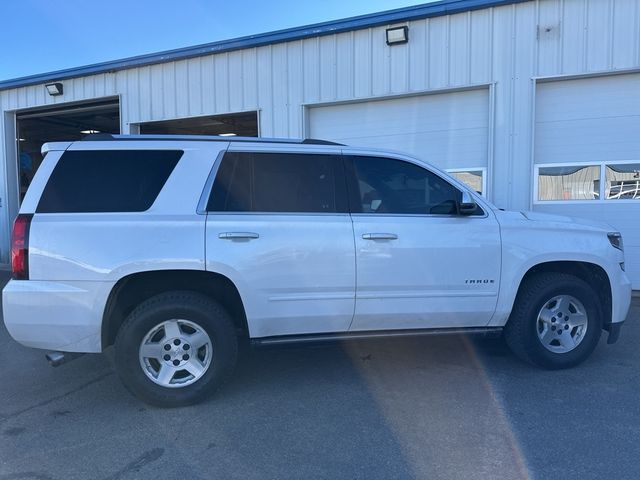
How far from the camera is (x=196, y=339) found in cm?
396

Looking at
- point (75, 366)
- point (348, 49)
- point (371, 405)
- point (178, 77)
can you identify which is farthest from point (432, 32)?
point (75, 366)

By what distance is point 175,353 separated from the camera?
156 inches

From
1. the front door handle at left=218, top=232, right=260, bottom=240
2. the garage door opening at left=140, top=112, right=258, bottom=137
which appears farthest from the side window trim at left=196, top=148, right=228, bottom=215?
the garage door opening at left=140, top=112, right=258, bottom=137

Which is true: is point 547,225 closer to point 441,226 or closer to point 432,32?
point 441,226

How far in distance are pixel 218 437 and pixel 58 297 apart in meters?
1.56

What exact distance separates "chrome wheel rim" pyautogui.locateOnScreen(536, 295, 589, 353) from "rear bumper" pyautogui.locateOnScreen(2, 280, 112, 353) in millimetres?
3756

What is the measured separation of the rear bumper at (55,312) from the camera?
3725mm

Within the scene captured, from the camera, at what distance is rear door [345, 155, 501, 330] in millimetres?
4215

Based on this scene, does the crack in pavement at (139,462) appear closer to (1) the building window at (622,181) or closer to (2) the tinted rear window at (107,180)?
(2) the tinted rear window at (107,180)

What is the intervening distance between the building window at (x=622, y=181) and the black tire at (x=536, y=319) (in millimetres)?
4117

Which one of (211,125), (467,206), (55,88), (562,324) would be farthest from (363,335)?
(55,88)

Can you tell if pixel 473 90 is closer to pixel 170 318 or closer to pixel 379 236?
pixel 379 236

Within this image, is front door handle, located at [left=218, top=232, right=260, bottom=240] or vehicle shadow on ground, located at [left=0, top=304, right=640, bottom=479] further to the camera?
front door handle, located at [left=218, top=232, right=260, bottom=240]

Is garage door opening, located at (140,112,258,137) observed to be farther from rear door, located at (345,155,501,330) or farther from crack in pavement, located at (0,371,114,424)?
crack in pavement, located at (0,371,114,424)
